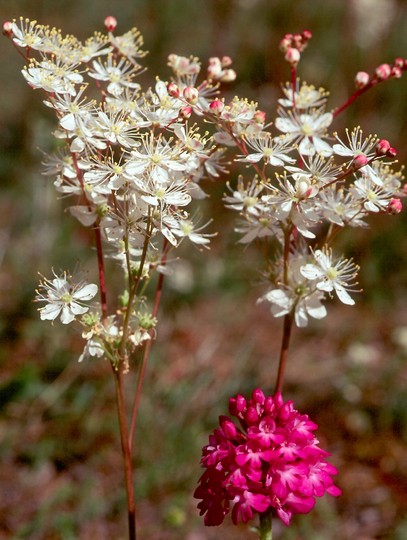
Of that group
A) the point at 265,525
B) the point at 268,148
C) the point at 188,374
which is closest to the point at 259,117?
the point at 268,148

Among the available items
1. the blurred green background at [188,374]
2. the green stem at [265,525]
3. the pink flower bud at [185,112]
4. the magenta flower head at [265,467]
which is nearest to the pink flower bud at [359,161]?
the pink flower bud at [185,112]

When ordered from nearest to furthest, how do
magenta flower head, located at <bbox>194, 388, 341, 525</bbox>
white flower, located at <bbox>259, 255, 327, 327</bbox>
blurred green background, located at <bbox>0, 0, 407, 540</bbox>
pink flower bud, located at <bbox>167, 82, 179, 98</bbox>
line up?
magenta flower head, located at <bbox>194, 388, 341, 525</bbox>, pink flower bud, located at <bbox>167, 82, 179, 98</bbox>, white flower, located at <bbox>259, 255, 327, 327</bbox>, blurred green background, located at <bbox>0, 0, 407, 540</bbox>

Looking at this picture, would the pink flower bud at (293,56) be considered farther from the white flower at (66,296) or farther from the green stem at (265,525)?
the green stem at (265,525)

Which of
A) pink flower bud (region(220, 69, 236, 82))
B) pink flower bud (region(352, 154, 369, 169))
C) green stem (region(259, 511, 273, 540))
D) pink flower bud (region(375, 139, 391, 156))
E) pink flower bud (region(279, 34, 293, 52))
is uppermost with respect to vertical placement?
pink flower bud (region(279, 34, 293, 52))

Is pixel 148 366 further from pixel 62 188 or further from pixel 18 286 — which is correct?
pixel 62 188

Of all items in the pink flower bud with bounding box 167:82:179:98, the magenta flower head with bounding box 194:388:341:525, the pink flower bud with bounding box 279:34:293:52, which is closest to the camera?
the magenta flower head with bounding box 194:388:341:525

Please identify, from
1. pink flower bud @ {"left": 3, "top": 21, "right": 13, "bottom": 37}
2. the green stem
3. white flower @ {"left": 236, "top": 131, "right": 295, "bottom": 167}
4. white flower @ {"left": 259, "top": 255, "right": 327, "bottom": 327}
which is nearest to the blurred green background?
the green stem

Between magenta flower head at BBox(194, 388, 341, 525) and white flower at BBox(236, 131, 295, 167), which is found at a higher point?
white flower at BBox(236, 131, 295, 167)

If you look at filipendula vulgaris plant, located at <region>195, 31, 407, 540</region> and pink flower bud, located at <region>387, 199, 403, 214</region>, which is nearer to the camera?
filipendula vulgaris plant, located at <region>195, 31, 407, 540</region>

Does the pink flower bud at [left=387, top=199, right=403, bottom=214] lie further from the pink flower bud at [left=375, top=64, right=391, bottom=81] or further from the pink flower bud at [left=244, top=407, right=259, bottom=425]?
the pink flower bud at [left=244, top=407, right=259, bottom=425]
